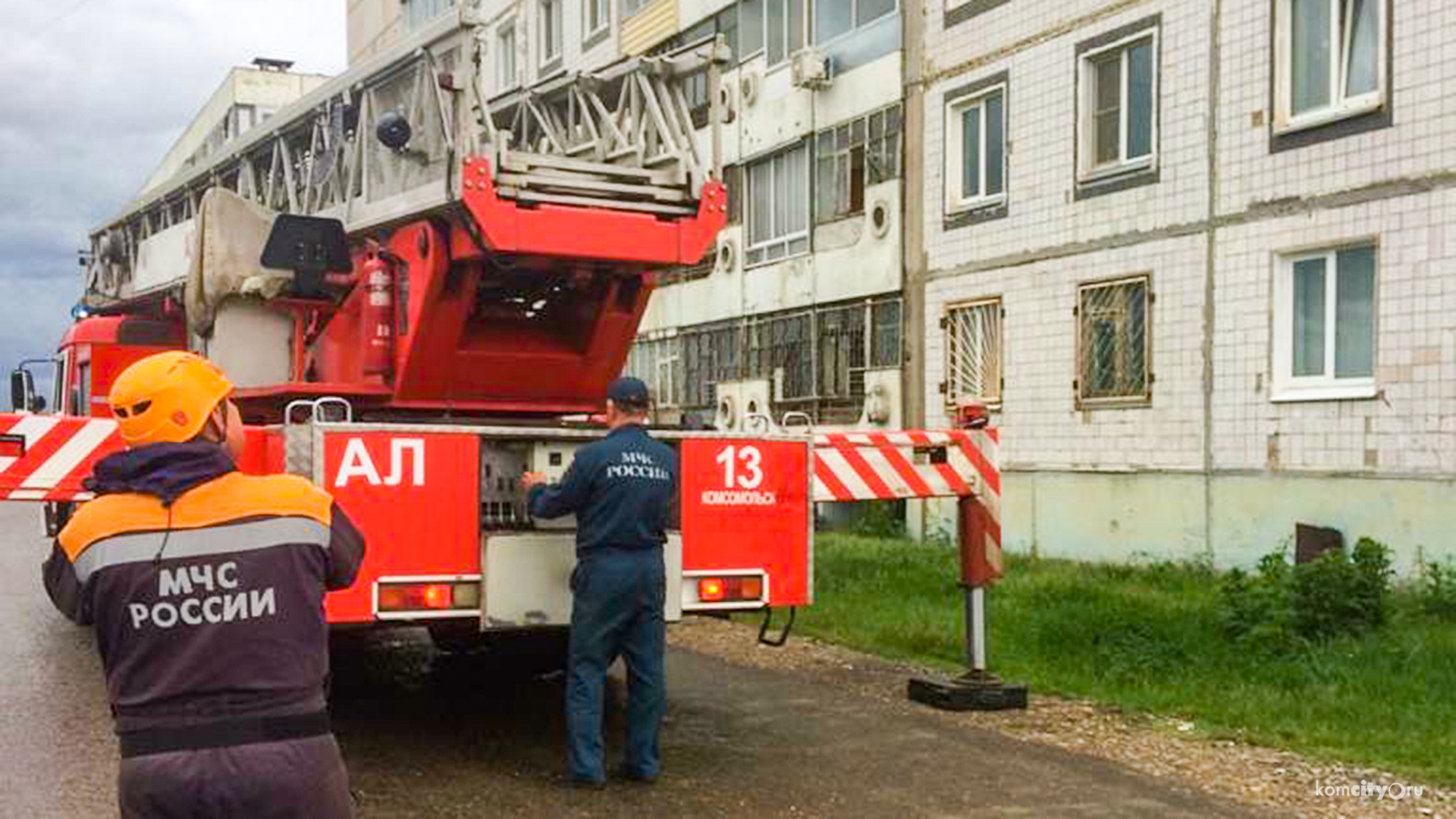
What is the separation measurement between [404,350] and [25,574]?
380 inches

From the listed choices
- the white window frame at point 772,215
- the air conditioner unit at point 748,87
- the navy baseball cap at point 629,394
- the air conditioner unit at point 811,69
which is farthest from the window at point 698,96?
the air conditioner unit at point 748,87

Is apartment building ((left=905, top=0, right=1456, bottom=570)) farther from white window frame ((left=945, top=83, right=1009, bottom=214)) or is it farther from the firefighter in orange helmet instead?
the firefighter in orange helmet

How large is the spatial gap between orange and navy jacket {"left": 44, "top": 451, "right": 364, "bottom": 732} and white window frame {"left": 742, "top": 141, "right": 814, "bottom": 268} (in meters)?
18.3

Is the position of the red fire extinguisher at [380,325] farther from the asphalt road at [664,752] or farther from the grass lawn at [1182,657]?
the grass lawn at [1182,657]

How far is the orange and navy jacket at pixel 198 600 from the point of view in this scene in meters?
2.86

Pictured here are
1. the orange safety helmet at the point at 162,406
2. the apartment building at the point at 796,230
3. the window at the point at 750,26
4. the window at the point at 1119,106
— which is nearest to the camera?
the orange safety helmet at the point at 162,406

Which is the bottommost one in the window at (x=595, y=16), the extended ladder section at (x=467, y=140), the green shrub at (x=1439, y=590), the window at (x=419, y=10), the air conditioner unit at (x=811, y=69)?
the green shrub at (x=1439, y=590)

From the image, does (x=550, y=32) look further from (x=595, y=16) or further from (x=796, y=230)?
(x=796, y=230)

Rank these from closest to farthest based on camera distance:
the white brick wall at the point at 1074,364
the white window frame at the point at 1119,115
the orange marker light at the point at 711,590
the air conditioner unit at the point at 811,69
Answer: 1. the orange marker light at the point at 711,590
2. the white brick wall at the point at 1074,364
3. the white window frame at the point at 1119,115
4. the air conditioner unit at the point at 811,69

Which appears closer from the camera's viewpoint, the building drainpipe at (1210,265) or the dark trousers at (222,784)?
the dark trousers at (222,784)

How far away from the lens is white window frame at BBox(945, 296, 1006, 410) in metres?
16.9

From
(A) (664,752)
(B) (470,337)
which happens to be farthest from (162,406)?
(B) (470,337)

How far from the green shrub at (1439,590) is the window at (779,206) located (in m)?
11.2

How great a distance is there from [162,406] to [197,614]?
43 cm
